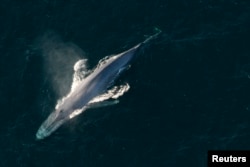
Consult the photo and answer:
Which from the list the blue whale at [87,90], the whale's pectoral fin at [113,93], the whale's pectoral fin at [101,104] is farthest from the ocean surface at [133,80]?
the blue whale at [87,90]

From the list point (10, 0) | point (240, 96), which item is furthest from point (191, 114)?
point (10, 0)

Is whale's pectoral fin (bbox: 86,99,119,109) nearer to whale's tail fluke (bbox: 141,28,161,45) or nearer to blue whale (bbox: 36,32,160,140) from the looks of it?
blue whale (bbox: 36,32,160,140)

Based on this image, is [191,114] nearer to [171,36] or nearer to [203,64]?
[203,64]

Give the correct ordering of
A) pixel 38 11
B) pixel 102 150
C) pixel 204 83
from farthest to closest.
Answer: pixel 38 11
pixel 204 83
pixel 102 150

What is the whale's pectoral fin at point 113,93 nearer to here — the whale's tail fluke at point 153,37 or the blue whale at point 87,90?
the blue whale at point 87,90

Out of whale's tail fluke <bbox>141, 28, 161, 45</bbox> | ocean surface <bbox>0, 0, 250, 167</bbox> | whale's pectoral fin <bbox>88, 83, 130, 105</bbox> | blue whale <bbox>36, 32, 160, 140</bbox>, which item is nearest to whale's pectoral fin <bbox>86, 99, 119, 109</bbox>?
whale's pectoral fin <bbox>88, 83, 130, 105</bbox>

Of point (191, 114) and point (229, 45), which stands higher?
point (229, 45)
